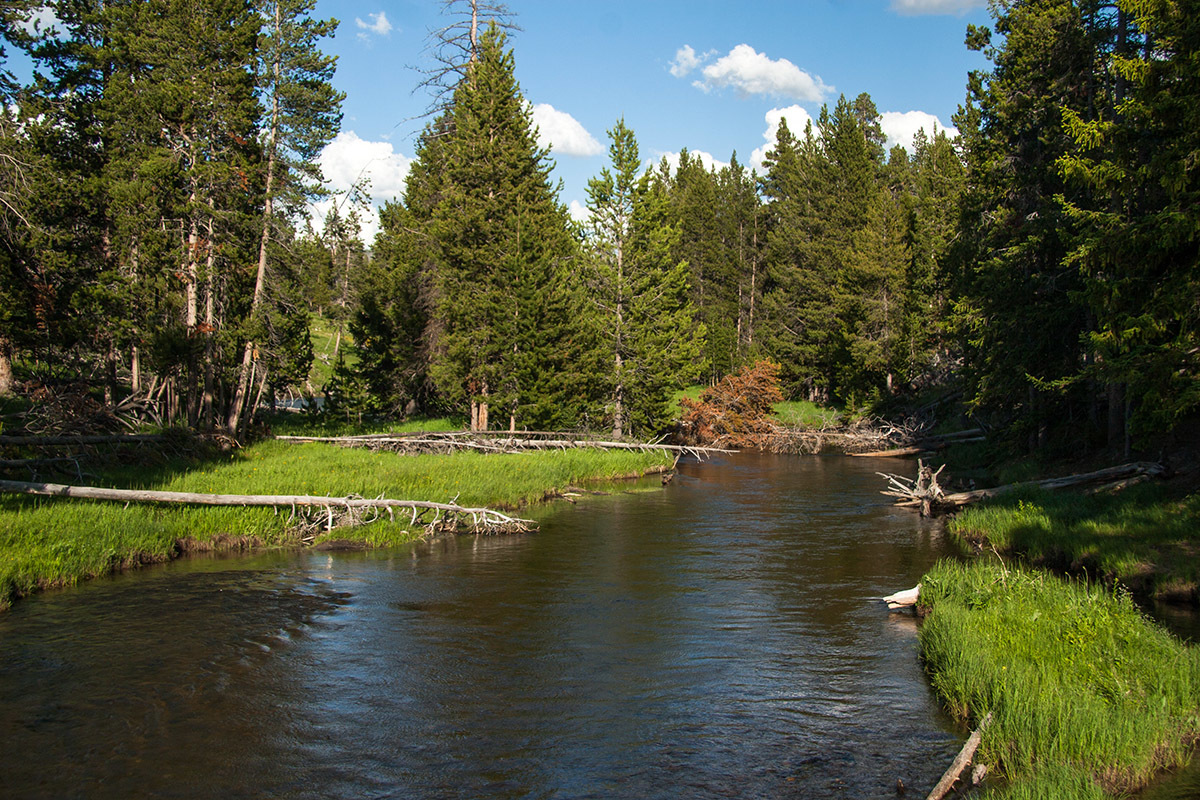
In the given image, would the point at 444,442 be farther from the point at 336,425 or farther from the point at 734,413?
the point at 734,413

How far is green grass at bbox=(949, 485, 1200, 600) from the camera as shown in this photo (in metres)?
13.3

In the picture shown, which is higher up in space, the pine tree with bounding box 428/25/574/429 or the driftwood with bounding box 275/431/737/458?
the pine tree with bounding box 428/25/574/429

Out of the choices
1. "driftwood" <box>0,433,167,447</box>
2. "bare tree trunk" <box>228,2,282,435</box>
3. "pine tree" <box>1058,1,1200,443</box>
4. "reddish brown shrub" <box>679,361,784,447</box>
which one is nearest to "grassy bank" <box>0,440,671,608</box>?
"driftwood" <box>0,433,167,447</box>

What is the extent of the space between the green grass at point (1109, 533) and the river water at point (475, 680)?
7.74ft

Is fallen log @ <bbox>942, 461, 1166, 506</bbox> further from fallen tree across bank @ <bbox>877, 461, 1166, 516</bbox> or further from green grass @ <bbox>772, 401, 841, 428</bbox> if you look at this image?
green grass @ <bbox>772, 401, 841, 428</bbox>

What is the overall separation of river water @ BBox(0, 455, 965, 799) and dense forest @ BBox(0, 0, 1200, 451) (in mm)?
7985

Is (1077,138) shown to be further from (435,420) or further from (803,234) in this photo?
(803,234)

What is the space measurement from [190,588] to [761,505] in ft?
53.0

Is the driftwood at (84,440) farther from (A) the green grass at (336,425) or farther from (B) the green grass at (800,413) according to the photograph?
(B) the green grass at (800,413)

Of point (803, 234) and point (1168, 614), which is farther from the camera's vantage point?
point (803, 234)

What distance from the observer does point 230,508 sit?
57.1 ft

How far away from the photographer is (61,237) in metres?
22.9

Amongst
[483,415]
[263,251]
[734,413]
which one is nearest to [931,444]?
[734,413]

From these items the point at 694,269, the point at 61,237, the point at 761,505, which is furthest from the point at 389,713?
the point at 694,269
